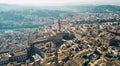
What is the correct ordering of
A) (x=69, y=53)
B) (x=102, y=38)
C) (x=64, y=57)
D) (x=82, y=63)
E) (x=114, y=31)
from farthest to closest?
(x=114, y=31) < (x=102, y=38) < (x=69, y=53) < (x=64, y=57) < (x=82, y=63)

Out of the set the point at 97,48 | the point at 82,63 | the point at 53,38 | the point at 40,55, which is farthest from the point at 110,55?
the point at 53,38

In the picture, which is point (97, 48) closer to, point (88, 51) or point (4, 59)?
point (88, 51)

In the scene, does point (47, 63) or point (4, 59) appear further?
point (4, 59)

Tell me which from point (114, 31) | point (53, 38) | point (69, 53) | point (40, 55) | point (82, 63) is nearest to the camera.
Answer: point (82, 63)

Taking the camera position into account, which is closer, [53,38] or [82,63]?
[82,63]

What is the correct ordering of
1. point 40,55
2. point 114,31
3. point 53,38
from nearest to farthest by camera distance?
point 40,55 → point 53,38 → point 114,31

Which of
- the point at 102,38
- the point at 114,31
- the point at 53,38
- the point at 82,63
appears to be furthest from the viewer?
the point at 114,31

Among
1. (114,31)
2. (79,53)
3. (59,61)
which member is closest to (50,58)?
(59,61)

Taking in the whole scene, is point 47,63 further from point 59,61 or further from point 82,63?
point 82,63

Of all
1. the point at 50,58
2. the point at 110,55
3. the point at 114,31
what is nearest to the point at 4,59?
the point at 50,58
